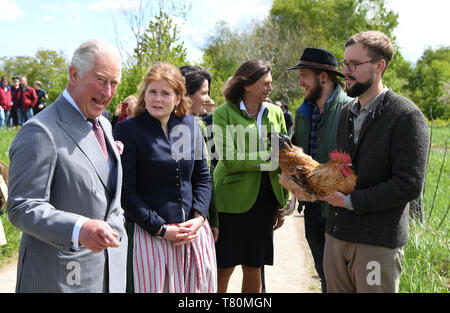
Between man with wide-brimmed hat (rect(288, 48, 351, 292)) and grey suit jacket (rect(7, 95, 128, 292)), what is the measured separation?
1882 millimetres

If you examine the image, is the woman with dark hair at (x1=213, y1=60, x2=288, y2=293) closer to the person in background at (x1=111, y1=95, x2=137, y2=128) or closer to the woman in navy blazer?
the woman in navy blazer

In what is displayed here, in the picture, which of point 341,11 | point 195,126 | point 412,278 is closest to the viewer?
point 195,126

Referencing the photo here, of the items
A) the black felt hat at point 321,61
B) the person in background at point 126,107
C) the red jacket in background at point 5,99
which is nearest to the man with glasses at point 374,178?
the black felt hat at point 321,61

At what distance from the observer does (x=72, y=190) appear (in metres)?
1.98

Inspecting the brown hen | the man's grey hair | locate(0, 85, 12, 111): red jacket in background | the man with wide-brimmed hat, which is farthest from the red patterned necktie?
locate(0, 85, 12, 111): red jacket in background

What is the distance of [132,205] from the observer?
2.71 m

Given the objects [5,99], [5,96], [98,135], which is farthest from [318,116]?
[5,96]

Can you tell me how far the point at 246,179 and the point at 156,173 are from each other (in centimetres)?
102

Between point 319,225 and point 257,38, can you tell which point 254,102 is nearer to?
point 319,225

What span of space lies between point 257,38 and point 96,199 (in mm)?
39050

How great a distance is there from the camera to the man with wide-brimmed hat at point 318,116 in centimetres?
353

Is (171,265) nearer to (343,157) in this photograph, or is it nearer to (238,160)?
(238,160)

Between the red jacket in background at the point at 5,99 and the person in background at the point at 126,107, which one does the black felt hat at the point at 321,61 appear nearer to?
the person in background at the point at 126,107

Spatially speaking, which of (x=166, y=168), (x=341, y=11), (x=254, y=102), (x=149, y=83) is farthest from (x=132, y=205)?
(x=341, y=11)
